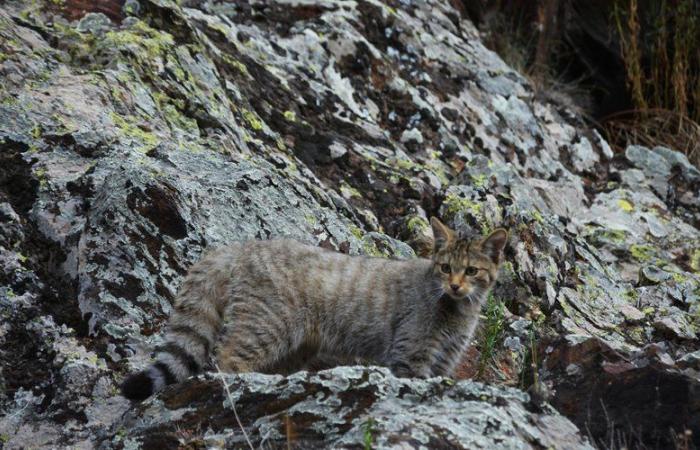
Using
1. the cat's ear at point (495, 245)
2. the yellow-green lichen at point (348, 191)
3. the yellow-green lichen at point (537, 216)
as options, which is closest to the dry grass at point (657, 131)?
the yellow-green lichen at point (537, 216)

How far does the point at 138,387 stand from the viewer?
14.1ft

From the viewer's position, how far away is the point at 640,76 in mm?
11828

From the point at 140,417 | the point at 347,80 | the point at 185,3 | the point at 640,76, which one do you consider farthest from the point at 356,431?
the point at 640,76

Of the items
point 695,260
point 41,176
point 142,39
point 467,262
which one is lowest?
point 695,260

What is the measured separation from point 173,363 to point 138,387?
263 millimetres

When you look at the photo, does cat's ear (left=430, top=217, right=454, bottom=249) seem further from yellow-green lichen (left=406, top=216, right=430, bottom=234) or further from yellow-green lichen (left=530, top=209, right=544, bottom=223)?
yellow-green lichen (left=530, top=209, right=544, bottom=223)

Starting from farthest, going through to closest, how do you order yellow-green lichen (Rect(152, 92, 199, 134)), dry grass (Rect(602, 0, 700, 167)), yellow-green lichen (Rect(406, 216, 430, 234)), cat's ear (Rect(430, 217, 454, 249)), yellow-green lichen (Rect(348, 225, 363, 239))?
1. dry grass (Rect(602, 0, 700, 167))
2. yellow-green lichen (Rect(406, 216, 430, 234))
3. yellow-green lichen (Rect(348, 225, 363, 239))
4. yellow-green lichen (Rect(152, 92, 199, 134))
5. cat's ear (Rect(430, 217, 454, 249))

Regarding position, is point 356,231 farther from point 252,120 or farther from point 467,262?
point 252,120

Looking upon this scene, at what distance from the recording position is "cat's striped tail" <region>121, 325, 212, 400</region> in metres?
4.32

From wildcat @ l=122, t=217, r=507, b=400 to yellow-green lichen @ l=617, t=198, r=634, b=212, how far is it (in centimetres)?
A: 382

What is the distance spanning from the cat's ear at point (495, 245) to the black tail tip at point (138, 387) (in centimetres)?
265

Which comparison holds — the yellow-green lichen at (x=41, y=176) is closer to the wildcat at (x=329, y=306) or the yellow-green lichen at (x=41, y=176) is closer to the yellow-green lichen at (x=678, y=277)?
the wildcat at (x=329, y=306)

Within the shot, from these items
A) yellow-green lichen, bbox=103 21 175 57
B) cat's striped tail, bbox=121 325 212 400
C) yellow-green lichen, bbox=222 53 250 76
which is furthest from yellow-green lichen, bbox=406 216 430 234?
cat's striped tail, bbox=121 325 212 400

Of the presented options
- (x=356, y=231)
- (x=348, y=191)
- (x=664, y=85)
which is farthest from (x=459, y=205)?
(x=664, y=85)
